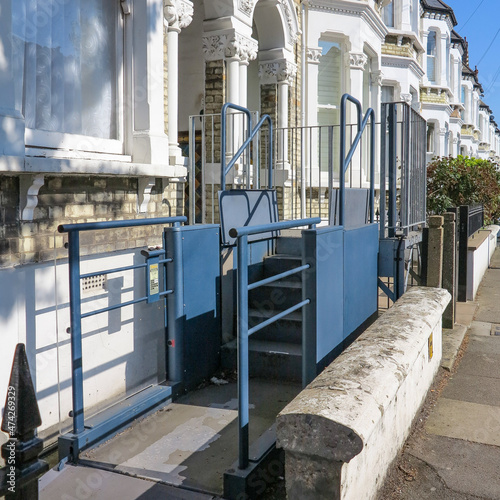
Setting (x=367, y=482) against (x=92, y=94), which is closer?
(x=367, y=482)

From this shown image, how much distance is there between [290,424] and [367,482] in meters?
0.68

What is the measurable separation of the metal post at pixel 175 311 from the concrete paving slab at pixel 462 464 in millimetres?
1791

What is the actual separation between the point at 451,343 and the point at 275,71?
16.0 feet

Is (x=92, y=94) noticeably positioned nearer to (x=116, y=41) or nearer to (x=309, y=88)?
(x=116, y=41)

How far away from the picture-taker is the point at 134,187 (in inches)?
198

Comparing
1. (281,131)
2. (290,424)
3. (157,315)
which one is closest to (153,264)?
(157,315)

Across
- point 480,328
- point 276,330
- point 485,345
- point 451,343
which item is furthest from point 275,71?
point 276,330

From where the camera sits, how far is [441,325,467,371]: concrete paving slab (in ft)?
18.5

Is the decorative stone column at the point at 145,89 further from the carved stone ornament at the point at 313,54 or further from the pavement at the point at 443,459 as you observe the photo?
the carved stone ornament at the point at 313,54

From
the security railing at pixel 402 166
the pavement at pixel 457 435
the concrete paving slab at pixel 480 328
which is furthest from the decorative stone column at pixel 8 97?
the concrete paving slab at pixel 480 328

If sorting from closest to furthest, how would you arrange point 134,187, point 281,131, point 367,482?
point 367,482 < point 134,187 < point 281,131

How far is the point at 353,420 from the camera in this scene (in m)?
2.50

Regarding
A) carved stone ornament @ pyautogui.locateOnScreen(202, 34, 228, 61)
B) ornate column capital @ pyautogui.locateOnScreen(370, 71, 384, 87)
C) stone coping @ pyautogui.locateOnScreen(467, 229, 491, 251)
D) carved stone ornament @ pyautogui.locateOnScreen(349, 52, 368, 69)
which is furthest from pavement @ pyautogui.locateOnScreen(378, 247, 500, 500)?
ornate column capital @ pyautogui.locateOnScreen(370, 71, 384, 87)

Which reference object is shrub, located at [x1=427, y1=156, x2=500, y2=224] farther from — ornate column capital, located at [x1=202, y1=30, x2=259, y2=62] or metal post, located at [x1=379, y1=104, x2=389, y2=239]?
metal post, located at [x1=379, y1=104, x2=389, y2=239]
